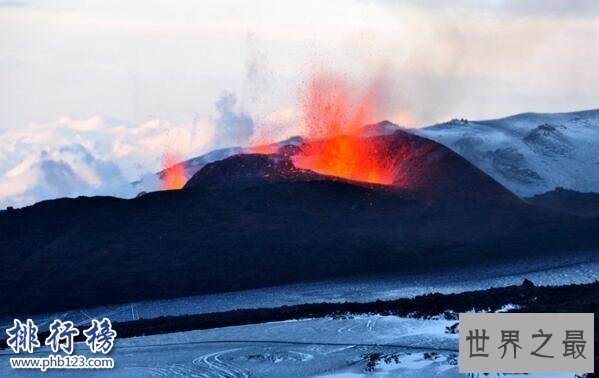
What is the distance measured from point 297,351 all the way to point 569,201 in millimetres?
59672

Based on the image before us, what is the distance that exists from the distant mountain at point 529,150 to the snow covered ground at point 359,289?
93.9ft

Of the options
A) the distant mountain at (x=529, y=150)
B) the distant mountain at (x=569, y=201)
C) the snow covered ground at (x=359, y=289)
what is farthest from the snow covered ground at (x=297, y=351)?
the distant mountain at (x=529, y=150)

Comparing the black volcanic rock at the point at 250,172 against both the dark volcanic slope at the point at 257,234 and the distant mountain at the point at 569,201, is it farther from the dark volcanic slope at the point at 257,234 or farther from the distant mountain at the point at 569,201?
the distant mountain at the point at 569,201

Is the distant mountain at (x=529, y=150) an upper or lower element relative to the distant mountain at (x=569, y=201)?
upper

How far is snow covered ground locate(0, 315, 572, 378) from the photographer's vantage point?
1383 inches

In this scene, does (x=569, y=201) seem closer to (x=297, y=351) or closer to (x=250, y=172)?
(x=250, y=172)

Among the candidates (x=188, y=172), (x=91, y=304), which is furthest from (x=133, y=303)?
(x=188, y=172)

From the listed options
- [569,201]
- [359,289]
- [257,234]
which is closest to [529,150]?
[569,201]

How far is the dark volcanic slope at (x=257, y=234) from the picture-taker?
71562mm

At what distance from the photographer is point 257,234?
77500 millimetres

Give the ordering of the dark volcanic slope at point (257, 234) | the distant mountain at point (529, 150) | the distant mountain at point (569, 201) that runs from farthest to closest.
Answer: the distant mountain at point (529, 150)
the distant mountain at point (569, 201)
the dark volcanic slope at point (257, 234)

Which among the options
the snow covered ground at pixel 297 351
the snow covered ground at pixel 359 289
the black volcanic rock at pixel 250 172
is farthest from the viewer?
the black volcanic rock at pixel 250 172

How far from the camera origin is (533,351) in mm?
26828

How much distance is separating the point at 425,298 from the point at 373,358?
1755cm
